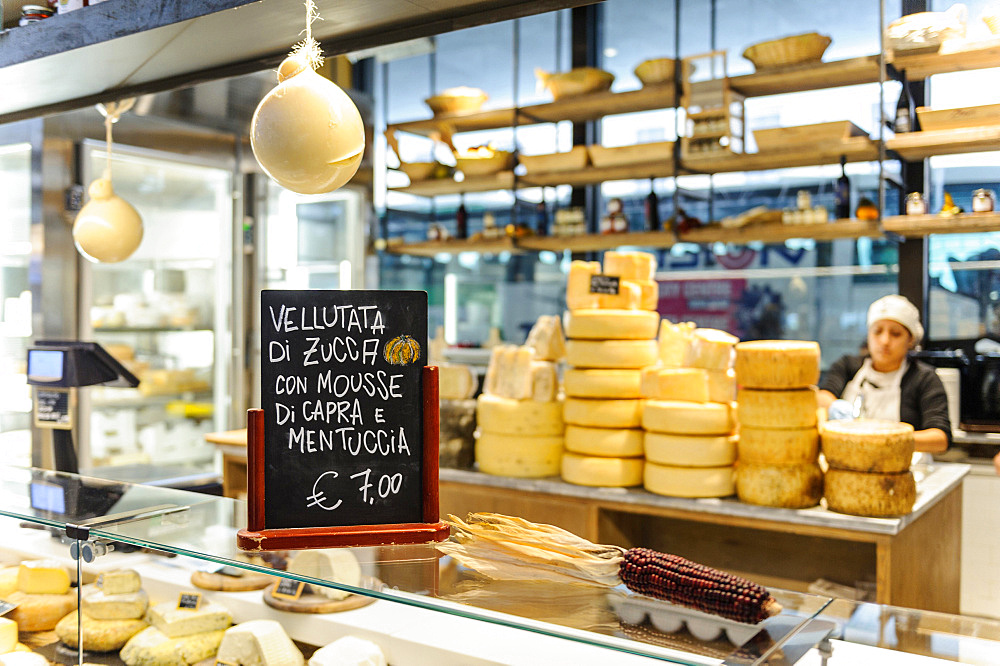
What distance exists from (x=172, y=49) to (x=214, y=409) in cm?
330

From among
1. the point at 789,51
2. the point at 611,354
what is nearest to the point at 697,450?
the point at 611,354

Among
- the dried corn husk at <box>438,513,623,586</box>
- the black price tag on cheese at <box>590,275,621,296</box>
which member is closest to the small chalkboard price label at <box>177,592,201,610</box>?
the dried corn husk at <box>438,513,623,586</box>

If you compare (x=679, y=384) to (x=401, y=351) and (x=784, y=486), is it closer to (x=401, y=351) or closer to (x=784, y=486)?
(x=784, y=486)

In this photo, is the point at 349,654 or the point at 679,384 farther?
the point at 679,384

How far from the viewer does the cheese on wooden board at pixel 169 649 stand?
5.33 feet

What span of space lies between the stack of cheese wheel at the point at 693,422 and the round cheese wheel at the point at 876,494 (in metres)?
0.40

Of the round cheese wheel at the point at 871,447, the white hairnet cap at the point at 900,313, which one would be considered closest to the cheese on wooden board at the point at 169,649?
the round cheese wheel at the point at 871,447

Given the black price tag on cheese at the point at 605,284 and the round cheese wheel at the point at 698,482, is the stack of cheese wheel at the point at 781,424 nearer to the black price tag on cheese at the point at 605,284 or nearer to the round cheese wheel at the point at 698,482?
the round cheese wheel at the point at 698,482

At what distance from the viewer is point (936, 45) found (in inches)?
154

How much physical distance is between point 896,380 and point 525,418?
1933 millimetres

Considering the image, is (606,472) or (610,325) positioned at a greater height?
(610,325)

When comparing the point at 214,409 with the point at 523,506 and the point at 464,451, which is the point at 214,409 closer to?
the point at 464,451

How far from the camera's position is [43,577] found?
6.10 feet

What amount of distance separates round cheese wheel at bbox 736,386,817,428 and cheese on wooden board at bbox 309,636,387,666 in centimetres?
161
